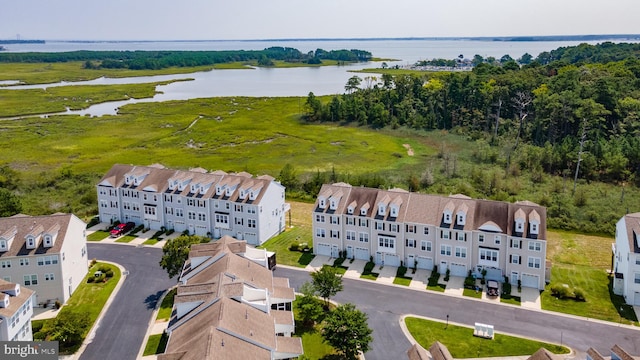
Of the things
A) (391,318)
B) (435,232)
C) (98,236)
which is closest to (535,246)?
(435,232)

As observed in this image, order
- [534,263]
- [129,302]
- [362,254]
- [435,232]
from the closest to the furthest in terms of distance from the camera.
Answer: [129,302]
[534,263]
[435,232]
[362,254]

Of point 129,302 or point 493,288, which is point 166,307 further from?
point 493,288

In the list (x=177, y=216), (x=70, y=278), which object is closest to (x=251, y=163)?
(x=177, y=216)

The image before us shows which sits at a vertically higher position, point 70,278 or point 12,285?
point 12,285

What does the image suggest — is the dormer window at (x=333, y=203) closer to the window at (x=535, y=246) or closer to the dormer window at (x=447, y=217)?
the dormer window at (x=447, y=217)

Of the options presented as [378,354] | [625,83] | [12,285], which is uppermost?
[625,83]

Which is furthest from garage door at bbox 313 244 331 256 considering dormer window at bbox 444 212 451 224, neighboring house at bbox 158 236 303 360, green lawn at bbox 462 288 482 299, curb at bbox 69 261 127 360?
curb at bbox 69 261 127 360

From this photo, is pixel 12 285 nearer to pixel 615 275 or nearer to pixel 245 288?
pixel 245 288
